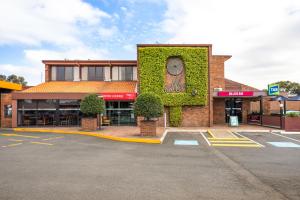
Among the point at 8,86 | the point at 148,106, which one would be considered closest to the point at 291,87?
the point at 148,106

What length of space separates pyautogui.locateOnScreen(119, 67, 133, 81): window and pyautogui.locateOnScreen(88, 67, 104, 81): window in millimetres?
2302

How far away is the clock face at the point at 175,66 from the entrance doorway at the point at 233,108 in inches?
292

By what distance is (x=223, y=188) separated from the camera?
6.29 meters

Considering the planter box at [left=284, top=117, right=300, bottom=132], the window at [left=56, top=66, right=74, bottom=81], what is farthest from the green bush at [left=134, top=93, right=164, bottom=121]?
the window at [left=56, top=66, right=74, bottom=81]

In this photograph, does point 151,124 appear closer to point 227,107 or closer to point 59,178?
point 59,178

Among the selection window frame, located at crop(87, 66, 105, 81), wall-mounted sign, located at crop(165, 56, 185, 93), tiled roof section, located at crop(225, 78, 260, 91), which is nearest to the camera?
wall-mounted sign, located at crop(165, 56, 185, 93)

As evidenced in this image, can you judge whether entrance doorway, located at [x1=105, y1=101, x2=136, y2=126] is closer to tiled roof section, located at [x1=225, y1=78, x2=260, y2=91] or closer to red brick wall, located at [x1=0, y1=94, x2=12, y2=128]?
red brick wall, located at [x1=0, y1=94, x2=12, y2=128]

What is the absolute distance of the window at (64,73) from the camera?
2992cm

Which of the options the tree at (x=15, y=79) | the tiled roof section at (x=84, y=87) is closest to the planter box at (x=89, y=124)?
the tiled roof section at (x=84, y=87)

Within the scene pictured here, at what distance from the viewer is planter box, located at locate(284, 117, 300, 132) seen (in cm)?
2062

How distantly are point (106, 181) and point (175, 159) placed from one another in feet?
12.7

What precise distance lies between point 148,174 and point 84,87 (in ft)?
67.7

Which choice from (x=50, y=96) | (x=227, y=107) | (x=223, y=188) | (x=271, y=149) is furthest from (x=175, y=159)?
(x=227, y=107)

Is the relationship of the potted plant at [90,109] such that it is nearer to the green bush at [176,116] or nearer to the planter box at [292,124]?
the green bush at [176,116]
